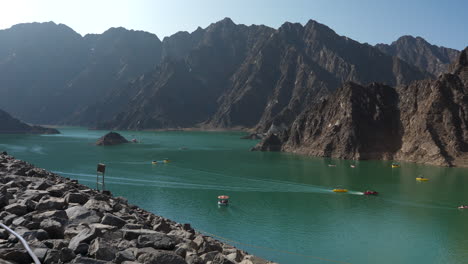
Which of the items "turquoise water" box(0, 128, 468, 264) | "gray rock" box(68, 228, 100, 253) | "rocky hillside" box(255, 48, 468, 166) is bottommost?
"turquoise water" box(0, 128, 468, 264)

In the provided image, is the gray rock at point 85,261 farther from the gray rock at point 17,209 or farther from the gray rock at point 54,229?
the gray rock at point 17,209

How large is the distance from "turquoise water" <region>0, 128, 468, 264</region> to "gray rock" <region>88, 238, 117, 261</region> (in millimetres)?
22205

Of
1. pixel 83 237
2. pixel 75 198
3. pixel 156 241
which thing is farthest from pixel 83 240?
pixel 75 198

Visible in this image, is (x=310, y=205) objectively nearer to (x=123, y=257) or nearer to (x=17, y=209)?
(x=17, y=209)

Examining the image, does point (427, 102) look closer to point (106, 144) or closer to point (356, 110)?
point (356, 110)

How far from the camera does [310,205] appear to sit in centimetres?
5653

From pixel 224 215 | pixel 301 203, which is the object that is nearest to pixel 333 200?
pixel 301 203

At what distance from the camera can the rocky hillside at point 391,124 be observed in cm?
10638

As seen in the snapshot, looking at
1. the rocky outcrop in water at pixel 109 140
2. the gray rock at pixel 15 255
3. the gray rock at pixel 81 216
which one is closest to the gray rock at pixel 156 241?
the gray rock at pixel 81 216

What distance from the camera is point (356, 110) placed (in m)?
128

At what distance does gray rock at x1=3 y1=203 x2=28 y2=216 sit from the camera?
19.5 meters

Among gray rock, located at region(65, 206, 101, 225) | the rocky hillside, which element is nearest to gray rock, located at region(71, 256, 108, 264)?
gray rock, located at region(65, 206, 101, 225)

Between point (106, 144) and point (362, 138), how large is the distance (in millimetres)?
105701

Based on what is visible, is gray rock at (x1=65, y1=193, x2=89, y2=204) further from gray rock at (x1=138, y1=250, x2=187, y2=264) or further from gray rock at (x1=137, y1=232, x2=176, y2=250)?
gray rock at (x1=138, y1=250, x2=187, y2=264)
